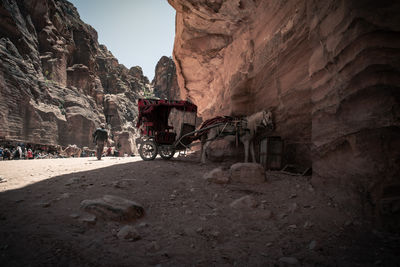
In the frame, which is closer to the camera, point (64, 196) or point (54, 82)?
point (64, 196)

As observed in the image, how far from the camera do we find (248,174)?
329cm

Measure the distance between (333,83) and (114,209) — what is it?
10.9 ft

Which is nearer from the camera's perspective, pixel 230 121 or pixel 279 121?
pixel 279 121

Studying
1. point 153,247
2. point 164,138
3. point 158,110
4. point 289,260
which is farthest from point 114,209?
point 158,110

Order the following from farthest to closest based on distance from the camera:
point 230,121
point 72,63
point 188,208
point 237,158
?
point 72,63
point 237,158
point 230,121
point 188,208

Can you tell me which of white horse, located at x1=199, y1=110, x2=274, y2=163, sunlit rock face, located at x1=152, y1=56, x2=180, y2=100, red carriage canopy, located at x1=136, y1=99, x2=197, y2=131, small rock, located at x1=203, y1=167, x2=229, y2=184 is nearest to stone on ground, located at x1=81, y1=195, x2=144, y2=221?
small rock, located at x1=203, y1=167, x2=229, y2=184

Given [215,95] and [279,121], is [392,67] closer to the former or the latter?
[279,121]

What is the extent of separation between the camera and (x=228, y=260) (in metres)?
1.48

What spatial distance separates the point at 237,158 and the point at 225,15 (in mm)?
5744

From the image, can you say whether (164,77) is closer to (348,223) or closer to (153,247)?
(153,247)

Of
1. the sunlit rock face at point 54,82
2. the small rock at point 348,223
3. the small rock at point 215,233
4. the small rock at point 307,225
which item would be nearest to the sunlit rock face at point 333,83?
the small rock at point 348,223

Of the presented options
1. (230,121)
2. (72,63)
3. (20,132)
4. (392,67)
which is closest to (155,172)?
(230,121)

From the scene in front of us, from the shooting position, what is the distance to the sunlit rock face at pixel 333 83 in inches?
76.2

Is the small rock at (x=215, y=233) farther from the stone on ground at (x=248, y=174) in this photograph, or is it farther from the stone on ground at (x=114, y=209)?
the stone on ground at (x=248, y=174)
